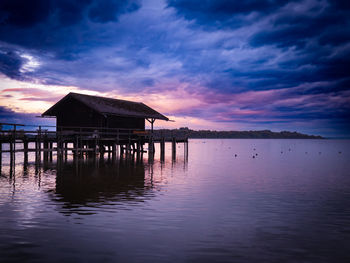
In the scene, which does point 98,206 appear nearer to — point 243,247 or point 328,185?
point 243,247

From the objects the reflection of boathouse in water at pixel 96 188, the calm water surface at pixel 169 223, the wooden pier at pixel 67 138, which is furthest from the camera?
the wooden pier at pixel 67 138

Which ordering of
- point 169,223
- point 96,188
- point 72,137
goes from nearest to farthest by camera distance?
1. point 169,223
2. point 96,188
3. point 72,137

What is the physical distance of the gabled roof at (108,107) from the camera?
3275 cm

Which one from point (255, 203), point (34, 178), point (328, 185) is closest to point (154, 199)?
point (255, 203)

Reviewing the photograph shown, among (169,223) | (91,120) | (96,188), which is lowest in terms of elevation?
(169,223)

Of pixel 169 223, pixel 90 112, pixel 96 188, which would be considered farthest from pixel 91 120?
pixel 169 223

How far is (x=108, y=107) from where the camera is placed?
34.2 m

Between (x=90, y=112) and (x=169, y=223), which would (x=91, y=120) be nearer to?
(x=90, y=112)

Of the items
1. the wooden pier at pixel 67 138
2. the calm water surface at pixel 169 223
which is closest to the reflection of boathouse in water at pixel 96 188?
the calm water surface at pixel 169 223

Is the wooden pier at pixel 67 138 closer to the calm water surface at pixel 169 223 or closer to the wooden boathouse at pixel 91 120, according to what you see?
the wooden boathouse at pixel 91 120

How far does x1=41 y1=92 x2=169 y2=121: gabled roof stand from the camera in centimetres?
3275

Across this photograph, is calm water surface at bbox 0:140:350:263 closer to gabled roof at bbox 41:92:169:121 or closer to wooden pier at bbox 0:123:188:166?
wooden pier at bbox 0:123:188:166

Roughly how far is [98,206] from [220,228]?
490 centimetres

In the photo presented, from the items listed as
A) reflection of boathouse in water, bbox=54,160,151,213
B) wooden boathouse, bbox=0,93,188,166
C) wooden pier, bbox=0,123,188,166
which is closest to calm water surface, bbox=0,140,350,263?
reflection of boathouse in water, bbox=54,160,151,213
